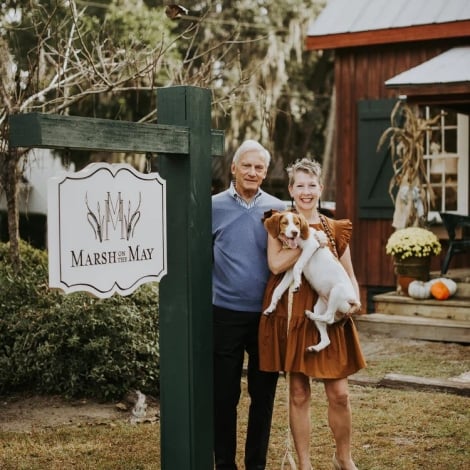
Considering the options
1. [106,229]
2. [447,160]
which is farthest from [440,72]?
[106,229]

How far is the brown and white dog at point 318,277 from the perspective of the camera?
4270 mm

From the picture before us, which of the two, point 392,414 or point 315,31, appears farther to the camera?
point 315,31

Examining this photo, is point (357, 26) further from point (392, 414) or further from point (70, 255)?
point (70, 255)

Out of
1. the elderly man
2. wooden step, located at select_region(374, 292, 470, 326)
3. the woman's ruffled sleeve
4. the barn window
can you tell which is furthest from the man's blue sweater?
the barn window

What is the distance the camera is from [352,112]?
11.6 meters

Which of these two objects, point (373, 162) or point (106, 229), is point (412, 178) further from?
point (106, 229)

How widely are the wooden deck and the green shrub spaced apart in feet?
11.2

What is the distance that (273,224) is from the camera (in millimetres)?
4270

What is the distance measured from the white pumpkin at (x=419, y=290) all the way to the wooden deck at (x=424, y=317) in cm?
7

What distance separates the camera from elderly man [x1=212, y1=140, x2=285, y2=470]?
451 centimetres

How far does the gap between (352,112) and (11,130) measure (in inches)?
349

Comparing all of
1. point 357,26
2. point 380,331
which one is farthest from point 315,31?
point 380,331

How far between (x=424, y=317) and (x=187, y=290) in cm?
618

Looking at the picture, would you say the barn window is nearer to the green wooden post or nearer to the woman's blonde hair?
the woman's blonde hair
